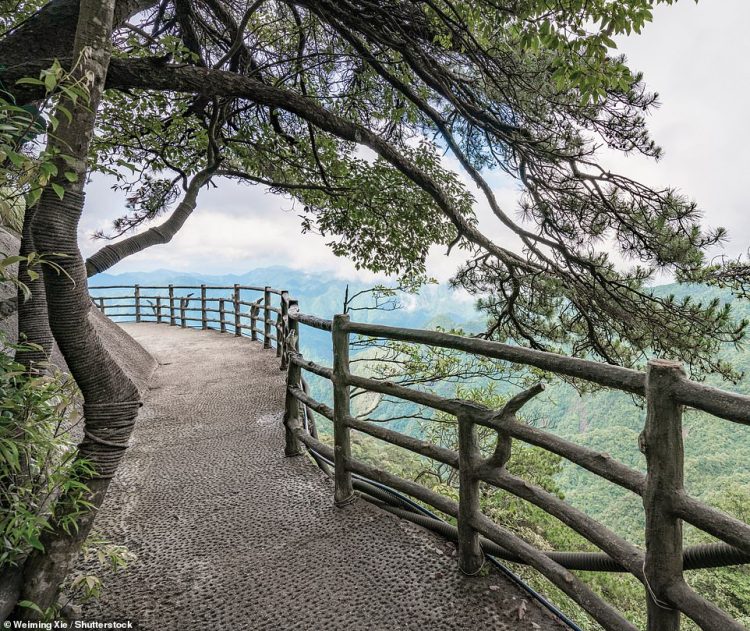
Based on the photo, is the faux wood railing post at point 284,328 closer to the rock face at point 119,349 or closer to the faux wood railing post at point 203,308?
the rock face at point 119,349

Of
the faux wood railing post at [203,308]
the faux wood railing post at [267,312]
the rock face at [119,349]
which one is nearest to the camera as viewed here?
the rock face at [119,349]

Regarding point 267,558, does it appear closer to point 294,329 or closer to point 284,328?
point 294,329

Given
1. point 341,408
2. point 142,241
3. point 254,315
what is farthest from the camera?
point 254,315

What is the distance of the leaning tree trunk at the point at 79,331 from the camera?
1.64 metres

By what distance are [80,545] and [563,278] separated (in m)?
4.61

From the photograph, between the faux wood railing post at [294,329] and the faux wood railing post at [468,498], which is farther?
the faux wood railing post at [294,329]

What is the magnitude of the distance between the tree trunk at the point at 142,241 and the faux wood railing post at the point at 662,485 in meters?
4.78

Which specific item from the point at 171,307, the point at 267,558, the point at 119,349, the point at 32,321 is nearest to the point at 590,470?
the point at 267,558

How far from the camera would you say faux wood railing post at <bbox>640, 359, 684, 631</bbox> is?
4.07 feet

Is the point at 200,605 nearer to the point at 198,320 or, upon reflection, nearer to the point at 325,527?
the point at 325,527

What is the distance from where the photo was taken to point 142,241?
5070 millimetres

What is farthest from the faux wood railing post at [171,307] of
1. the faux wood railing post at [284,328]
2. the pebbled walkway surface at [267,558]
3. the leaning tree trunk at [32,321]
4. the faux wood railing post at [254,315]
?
the leaning tree trunk at [32,321]

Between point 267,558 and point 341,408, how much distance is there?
0.91 meters

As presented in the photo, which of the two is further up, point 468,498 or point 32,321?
point 32,321
